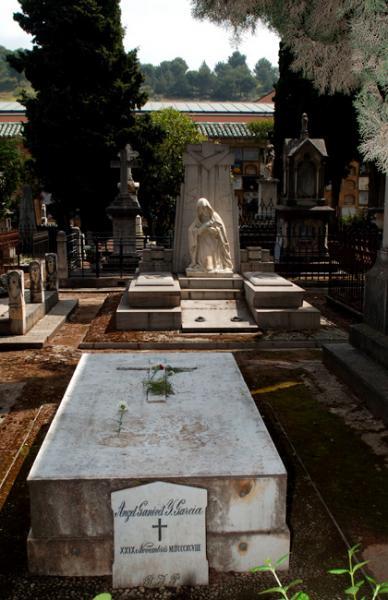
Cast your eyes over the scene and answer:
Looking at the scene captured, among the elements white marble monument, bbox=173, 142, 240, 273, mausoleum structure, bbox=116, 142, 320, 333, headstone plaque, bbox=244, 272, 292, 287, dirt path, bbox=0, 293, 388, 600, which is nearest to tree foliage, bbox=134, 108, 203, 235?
white marble monument, bbox=173, 142, 240, 273

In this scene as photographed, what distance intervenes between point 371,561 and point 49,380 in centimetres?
489

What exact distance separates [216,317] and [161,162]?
22305 mm

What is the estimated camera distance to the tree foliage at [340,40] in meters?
5.29

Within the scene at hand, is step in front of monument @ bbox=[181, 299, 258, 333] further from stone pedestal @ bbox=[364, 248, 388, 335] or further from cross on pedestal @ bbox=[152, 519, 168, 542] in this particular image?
cross on pedestal @ bbox=[152, 519, 168, 542]

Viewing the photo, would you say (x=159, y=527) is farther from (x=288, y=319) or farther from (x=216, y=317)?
(x=216, y=317)

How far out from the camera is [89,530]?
11.1 ft

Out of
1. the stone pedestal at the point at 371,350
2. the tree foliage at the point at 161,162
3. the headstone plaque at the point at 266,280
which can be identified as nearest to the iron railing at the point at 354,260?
the headstone plaque at the point at 266,280

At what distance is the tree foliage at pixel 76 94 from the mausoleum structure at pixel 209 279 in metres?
13.2

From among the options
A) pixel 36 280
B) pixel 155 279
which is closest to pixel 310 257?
pixel 155 279

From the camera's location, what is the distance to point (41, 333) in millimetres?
9688

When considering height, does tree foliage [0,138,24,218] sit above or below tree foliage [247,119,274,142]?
below

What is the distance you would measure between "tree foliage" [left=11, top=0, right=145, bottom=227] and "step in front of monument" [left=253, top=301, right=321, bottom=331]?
651 inches

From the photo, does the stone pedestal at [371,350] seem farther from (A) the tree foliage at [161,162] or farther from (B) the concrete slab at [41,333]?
(A) the tree foliage at [161,162]

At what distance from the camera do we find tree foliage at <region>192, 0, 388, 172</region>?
529cm
